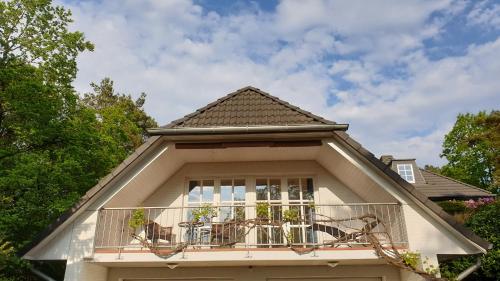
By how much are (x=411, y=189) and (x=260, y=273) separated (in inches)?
164

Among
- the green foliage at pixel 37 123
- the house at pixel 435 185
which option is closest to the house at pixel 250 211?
the green foliage at pixel 37 123

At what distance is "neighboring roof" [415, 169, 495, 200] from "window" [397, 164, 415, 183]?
791mm

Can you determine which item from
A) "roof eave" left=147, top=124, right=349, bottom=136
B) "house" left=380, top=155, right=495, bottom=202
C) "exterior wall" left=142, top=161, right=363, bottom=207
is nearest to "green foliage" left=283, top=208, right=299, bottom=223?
"roof eave" left=147, top=124, right=349, bottom=136

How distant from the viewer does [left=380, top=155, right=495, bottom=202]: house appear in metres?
15.9

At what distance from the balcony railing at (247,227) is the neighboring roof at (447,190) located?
29.0 ft

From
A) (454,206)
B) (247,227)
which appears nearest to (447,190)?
(454,206)

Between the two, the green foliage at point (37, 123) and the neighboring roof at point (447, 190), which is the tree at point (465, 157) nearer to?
the neighboring roof at point (447, 190)

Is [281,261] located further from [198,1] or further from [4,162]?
[4,162]

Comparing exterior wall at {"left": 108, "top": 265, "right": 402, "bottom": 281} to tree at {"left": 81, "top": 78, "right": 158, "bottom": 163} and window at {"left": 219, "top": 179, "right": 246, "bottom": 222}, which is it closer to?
window at {"left": 219, "top": 179, "right": 246, "bottom": 222}

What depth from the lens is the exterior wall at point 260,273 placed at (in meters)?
8.52

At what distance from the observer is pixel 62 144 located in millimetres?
13047

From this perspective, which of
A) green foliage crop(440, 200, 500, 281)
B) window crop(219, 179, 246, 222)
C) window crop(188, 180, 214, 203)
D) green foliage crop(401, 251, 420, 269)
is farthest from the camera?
window crop(188, 180, 214, 203)

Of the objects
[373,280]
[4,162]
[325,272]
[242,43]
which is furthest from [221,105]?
[4,162]

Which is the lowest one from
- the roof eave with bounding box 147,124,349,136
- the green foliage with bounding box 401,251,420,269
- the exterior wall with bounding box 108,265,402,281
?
the exterior wall with bounding box 108,265,402,281
